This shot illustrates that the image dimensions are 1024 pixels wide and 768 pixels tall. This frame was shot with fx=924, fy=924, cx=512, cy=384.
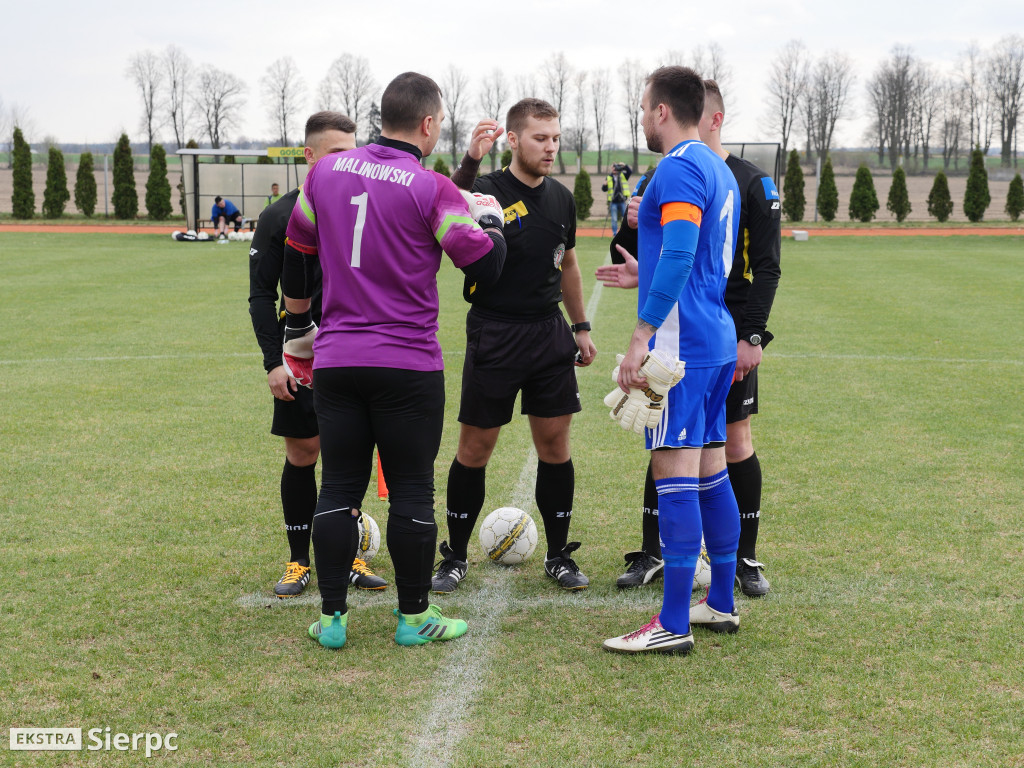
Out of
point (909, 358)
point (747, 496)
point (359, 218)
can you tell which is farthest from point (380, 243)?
point (909, 358)

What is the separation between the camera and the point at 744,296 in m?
4.30

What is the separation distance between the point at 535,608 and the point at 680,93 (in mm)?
2304

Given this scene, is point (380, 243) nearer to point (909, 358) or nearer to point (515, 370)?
point (515, 370)

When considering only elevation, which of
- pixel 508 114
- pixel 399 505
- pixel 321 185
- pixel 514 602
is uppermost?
pixel 508 114

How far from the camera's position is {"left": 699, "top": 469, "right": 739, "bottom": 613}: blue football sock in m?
3.94

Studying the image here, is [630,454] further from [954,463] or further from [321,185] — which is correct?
[321,185]

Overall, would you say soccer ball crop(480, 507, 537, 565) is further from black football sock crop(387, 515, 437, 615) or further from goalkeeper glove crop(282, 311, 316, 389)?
goalkeeper glove crop(282, 311, 316, 389)

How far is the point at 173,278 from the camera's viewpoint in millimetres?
18375

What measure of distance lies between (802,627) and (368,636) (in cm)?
183

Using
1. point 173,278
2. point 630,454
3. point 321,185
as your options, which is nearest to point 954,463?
point 630,454

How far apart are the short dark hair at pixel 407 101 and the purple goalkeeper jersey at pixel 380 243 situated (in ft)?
0.37

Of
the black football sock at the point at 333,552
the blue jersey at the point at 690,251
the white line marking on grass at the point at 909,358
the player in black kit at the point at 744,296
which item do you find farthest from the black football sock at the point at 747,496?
the white line marking on grass at the point at 909,358

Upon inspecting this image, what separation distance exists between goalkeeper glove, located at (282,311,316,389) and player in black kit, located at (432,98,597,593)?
2.54 feet

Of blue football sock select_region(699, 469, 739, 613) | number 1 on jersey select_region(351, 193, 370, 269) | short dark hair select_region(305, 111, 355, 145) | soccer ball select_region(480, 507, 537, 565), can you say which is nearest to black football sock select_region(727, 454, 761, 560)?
blue football sock select_region(699, 469, 739, 613)
